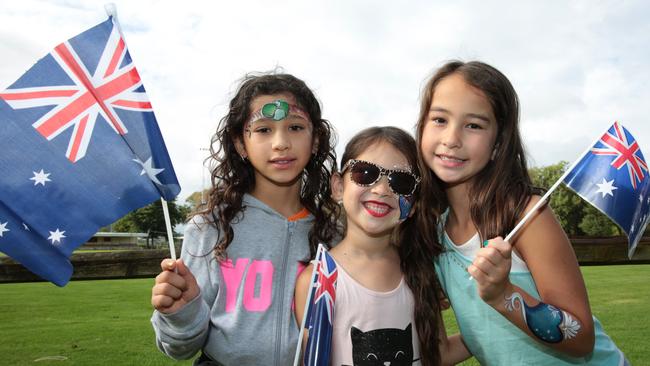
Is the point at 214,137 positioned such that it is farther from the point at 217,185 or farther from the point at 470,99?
the point at 470,99

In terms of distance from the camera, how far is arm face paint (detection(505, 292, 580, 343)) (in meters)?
2.39

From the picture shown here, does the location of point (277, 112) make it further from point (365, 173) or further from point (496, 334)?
point (496, 334)

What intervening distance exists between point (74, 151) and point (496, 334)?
8.18 ft

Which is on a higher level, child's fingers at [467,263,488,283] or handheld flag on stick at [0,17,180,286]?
handheld flag on stick at [0,17,180,286]

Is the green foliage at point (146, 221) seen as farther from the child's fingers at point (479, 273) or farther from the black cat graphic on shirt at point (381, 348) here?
the child's fingers at point (479, 273)

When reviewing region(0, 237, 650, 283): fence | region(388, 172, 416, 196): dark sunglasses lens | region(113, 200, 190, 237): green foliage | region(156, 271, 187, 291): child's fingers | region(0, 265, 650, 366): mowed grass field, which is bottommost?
region(113, 200, 190, 237): green foliage

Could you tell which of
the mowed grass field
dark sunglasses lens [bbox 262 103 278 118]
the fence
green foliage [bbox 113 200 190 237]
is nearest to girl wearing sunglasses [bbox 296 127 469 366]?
dark sunglasses lens [bbox 262 103 278 118]

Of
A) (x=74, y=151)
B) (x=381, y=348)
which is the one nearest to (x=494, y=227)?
(x=381, y=348)

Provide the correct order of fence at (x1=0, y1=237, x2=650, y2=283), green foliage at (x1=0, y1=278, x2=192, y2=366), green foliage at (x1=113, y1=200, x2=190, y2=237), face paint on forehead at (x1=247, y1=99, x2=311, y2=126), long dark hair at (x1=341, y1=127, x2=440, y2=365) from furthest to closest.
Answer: green foliage at (x1=113, y1=200, x2=190, y2=237) → green foliage at (x1=0, y1=278, x2=192, y2=366) → fence at (x1=0, y1=237, x2=650, y2=283) → face paint on forehead at (x1=247, y1=99, x2=311, y2=126) → long dark hair at (x1=341, y1=127, x2=440, y2=365)

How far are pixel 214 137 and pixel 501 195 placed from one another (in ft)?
6.49

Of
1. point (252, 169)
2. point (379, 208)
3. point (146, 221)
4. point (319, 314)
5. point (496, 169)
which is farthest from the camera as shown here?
point (146, 221)

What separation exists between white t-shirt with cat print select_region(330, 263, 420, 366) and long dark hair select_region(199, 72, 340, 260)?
52cm

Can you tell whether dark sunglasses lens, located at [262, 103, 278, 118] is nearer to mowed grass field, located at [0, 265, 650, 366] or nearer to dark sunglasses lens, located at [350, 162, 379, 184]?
dark sunglasses lens, located at [350, 162, 379, 184]

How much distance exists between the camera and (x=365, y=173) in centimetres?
312
